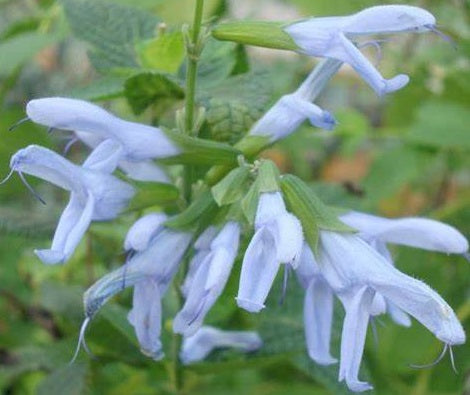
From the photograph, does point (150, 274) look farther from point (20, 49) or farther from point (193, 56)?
point (20, 49)

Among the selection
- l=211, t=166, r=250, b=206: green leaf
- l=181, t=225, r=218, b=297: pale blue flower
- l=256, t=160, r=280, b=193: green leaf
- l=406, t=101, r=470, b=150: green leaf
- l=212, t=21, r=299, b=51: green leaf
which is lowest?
l=406, t=101, r=470, b=150: green leaf

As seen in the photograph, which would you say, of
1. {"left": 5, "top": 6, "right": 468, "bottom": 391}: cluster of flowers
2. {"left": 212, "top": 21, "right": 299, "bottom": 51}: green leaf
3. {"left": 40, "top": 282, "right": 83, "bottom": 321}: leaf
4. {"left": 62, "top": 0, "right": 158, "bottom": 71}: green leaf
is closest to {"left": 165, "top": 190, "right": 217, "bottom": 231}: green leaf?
{"left": 5, "top": 6, "right": 468, "bottom": 391}: cluster of flowers

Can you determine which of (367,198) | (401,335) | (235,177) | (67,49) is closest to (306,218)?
(235,177)

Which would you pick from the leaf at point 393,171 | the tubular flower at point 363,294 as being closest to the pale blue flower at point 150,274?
the tubular flower at point 363,294

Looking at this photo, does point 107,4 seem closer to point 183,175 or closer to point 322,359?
point 183,175

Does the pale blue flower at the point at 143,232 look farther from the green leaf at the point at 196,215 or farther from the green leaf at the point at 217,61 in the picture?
the green leaf at the point at 217,61

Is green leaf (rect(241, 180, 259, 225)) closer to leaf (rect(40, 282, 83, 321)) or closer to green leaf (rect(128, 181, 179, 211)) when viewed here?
green leaf (rect(128, 181, 179, 211))
